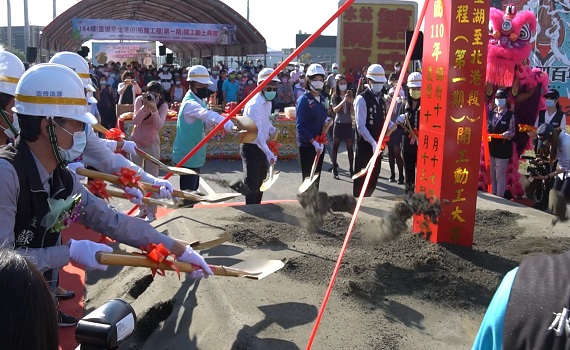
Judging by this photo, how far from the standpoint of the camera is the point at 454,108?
14.3 feet

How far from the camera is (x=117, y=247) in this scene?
5277 millimetres

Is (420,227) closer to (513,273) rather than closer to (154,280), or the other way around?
(154,280)

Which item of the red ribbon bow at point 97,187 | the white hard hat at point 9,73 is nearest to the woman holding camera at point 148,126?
the red ribbon bow at point 97,187

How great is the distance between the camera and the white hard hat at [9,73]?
397 cm

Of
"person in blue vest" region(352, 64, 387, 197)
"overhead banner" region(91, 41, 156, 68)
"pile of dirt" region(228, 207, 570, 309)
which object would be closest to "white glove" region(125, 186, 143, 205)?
"pile of dirt" region(228, 207, 570, 309)

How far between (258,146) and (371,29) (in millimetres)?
13855

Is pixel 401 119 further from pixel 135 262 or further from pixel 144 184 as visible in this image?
pixel 135 262

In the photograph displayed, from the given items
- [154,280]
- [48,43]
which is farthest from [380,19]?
[154,280]

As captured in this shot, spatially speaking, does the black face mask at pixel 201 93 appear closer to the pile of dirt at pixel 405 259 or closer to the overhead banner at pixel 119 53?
the pile of dirt at pixel 405 259

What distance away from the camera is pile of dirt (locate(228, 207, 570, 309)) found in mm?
3762

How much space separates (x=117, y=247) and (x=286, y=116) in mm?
7209

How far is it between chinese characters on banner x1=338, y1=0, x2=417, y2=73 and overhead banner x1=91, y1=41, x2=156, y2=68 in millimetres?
10081

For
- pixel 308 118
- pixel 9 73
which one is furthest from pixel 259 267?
pixel 308 118

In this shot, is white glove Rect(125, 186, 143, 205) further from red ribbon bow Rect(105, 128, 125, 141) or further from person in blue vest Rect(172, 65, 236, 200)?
person in blue vest Rect(172, 65, 236, 200)
